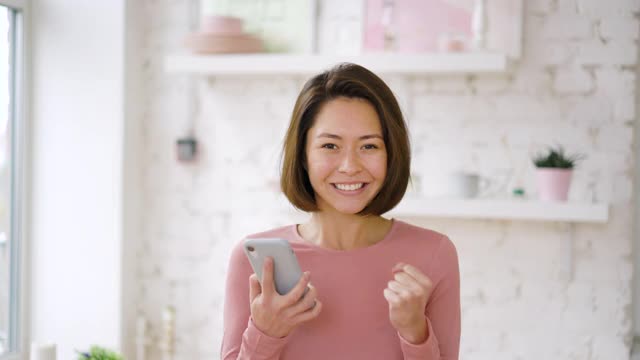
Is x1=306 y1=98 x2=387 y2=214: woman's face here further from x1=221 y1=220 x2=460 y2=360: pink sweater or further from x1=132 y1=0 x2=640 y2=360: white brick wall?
x1=132 y1=0 x2=640 y2=360: white brick wall

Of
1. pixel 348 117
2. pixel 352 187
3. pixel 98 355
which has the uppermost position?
pixel 348 117

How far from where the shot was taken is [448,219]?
2510 millimetres

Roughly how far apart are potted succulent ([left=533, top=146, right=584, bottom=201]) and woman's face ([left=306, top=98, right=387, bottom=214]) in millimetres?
1239

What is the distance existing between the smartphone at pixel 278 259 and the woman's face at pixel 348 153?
119 millimetres

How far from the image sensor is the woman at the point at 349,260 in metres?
1.15

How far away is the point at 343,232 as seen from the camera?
127cm

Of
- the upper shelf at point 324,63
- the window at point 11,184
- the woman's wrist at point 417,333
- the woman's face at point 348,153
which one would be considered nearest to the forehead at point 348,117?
the woman's face at point 348,153

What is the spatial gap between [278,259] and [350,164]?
0.57ft

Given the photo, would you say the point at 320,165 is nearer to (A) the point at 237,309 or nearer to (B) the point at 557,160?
(A) the point at 237,309

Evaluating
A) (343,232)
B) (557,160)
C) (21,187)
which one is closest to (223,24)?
(21,187)

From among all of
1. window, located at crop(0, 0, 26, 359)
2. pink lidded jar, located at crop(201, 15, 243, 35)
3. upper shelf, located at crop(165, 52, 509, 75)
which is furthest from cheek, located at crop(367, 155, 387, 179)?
window, located at crop(0, 0, 26, 359)

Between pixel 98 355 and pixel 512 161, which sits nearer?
pixel 98 355

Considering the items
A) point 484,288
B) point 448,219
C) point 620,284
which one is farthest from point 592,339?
point 448,219

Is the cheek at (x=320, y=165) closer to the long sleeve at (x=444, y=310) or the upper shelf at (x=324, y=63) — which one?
the long sleeve at (x=444, y=310)
